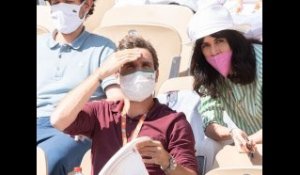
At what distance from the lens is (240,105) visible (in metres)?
2.31

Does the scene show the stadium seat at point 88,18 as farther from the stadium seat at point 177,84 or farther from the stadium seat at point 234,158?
the stadium seat at point 234,158

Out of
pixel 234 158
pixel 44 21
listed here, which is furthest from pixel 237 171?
pixel 44 21

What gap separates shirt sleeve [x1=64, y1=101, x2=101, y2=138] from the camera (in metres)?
2.20

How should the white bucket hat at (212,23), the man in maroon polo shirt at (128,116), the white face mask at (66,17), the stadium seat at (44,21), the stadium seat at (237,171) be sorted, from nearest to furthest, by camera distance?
the stadium seat at (237,171) → the man in maroon polo shirt at (128,116) → the white bucket hat at (212,23) → the white face mask at (66,17) → the stadium seat at (44,21)

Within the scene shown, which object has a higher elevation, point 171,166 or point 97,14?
point 97,14

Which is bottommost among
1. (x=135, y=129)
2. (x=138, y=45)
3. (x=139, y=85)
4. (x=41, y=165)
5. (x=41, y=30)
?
(x=41, y=165)

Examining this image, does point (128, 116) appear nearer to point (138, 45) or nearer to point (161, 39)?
point (138, 45)

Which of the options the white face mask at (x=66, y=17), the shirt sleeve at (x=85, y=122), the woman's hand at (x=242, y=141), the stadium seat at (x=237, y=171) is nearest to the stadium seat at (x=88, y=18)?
the white face mask at (x=66, y=17)

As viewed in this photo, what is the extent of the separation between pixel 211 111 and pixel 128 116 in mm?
312

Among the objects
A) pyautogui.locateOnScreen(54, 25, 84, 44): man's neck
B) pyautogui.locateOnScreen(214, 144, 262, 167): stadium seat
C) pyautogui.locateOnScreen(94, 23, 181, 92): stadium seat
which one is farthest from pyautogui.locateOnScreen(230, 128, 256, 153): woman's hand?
pyautogui.locateOnScreen(54, 25, 84, 44): man's neck

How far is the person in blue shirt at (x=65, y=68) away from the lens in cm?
234

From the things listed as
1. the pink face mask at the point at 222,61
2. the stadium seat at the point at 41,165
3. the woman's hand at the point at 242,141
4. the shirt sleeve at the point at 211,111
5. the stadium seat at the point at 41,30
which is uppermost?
the stadium seat at the point at 41,30
